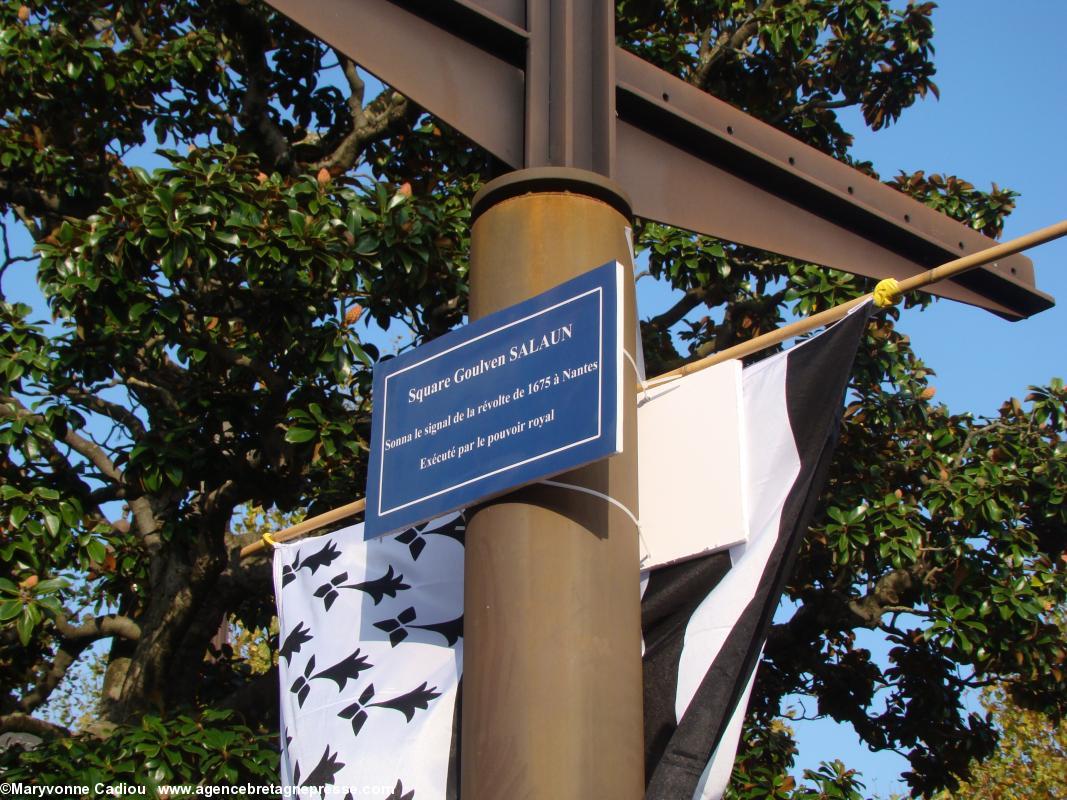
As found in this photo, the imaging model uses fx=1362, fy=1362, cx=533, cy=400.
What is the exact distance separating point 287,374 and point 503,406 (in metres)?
6.31

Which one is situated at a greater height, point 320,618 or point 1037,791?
point 1037,791

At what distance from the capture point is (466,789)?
3.28 m

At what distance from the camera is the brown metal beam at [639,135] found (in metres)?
4.12

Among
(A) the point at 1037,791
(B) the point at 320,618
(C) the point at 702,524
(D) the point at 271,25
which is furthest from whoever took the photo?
(A) the point at 1037,791

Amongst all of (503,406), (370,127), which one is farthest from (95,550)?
(503,406)

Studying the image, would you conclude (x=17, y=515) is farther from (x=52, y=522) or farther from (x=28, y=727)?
(x=28, y=727)

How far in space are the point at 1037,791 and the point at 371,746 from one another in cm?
2148

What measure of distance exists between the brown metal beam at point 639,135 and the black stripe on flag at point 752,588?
0.44m

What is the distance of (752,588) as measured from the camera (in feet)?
12.5

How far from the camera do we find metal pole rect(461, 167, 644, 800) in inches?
125

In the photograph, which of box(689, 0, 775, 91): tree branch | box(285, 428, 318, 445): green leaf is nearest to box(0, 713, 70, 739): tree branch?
box(285, 428, 318, 445): green leaf

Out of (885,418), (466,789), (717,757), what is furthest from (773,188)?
(885,418)

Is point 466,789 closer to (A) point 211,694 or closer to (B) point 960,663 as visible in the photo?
(B) point 960,663

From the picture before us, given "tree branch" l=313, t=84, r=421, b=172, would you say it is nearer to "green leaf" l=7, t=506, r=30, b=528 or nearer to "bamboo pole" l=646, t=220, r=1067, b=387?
"green leaf" l=7, t=506, r=30, b=528
